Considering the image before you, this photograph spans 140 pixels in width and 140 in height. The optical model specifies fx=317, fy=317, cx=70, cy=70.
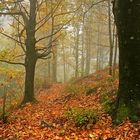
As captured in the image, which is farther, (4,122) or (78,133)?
(4,122)

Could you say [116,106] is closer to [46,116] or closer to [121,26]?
[121,26]

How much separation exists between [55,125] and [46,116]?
1804 millimetres

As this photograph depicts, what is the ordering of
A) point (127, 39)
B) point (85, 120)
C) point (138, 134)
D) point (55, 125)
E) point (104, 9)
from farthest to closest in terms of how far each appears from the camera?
point (104, 9) < point (55, 125) < point (85, 120) < point (127, 39) < point (138, 134)

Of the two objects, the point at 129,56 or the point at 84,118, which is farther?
the point at 84,118

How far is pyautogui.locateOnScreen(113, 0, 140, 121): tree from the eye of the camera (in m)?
8.29

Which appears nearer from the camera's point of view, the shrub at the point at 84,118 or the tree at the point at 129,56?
the tree at the point at 129,56

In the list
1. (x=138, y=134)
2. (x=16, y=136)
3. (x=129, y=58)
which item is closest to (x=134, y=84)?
(x=129, y=58)

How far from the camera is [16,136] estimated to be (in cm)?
928

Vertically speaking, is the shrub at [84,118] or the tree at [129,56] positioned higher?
the tree at [129,56]

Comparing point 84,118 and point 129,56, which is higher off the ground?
point 129,56

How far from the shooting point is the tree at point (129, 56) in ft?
27.2

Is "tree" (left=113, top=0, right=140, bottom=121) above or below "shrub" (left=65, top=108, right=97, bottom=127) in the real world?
above

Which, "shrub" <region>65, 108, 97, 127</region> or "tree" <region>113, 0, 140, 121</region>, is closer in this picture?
"tree" <region>113, 0, 140, 121</region>

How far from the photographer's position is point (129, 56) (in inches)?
332
